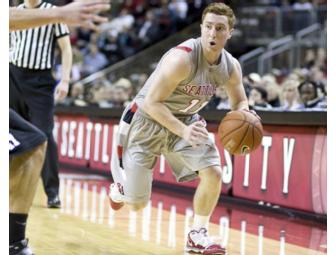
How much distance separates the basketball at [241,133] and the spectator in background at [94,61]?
14042mm

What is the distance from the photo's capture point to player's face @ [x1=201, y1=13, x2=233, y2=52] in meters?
5.55

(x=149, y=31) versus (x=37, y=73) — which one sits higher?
(x=149, y=31)

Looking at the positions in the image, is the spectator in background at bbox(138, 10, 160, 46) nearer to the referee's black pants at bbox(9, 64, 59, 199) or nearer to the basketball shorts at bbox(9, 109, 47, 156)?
the referee's black pants at bbox(9, 64, 59, 199)

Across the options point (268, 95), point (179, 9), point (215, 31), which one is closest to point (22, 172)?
point (215, 31)

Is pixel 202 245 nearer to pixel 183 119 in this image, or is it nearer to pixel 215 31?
pixel 183 119

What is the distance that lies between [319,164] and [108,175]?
485 centimetres

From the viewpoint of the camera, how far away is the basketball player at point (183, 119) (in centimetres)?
550

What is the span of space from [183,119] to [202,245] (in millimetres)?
935

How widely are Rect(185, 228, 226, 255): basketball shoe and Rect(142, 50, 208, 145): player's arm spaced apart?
2.81 feet

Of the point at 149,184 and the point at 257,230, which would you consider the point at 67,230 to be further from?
the point at 257,230

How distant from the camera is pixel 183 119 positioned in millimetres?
5891

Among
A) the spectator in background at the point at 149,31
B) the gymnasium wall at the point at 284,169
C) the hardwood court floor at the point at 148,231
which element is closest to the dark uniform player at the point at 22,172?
the hardwood court floor at the point at 148,231

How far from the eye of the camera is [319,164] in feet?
25.8
